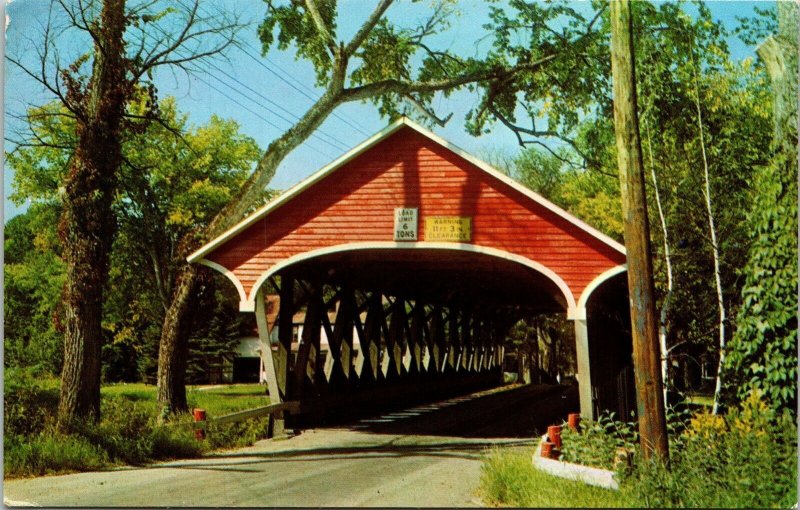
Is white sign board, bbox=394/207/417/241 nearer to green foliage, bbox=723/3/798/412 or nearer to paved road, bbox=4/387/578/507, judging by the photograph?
paved road, bbox=4/387/578/507

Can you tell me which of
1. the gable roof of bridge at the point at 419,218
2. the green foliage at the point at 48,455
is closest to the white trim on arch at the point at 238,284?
the gable roof of bridge at the point at 419,218

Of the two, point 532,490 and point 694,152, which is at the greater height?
point 694,152

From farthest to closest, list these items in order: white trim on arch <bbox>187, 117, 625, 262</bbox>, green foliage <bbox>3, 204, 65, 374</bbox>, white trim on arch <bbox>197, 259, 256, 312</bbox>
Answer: green foliage <bbox>3, 204, 65, 374</bbox>, white trim on arch <bbox>197, 259, 256, 312</bbox>, white trim on arch <bbox>187, 117, 625, 262</bbox>

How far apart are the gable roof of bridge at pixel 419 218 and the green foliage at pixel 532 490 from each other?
4.24 metres

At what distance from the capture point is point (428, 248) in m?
12.7

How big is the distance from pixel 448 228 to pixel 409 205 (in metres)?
0.75

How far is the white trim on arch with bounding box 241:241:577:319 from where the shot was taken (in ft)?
40.0

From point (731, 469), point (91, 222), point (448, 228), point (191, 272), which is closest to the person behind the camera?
point (731, 469)

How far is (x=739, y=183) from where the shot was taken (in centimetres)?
1255

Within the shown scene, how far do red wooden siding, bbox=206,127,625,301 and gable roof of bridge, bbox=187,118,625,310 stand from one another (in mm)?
16

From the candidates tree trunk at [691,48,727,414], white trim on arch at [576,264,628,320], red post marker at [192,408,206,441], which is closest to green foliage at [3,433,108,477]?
red post marker at [192,408,206,441]

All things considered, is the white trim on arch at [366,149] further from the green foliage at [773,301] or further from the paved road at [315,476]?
the paved road at [315,476]

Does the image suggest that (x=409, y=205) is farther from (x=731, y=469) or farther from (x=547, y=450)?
(x=731, y=469)

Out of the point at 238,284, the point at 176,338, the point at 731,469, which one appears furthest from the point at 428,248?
the point at 731,469
